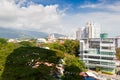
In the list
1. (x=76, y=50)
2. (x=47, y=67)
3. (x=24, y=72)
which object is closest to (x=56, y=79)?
(x=47, y=67)

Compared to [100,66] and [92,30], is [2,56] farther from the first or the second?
[92,30]

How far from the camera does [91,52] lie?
133 ft

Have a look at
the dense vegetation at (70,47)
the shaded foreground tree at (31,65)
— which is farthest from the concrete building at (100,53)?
the shaded foreground tree at (31,65)

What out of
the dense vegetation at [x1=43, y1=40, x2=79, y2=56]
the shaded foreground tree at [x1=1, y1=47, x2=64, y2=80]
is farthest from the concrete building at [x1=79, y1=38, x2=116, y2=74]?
the shaded foreground tree at [x1=1, y1=47, x2=64, y2=80]

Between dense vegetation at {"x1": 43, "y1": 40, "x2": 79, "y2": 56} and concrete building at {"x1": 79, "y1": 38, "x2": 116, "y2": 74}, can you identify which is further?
dense vegetation at {"x1": 43, "y1": 40, "x2": 79, "y2": 56}

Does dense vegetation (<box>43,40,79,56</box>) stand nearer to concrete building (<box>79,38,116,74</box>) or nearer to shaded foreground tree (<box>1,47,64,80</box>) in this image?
concrete building (<box>79,38,116,74</box>)

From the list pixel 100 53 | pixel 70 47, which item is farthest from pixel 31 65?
pixel 70 47

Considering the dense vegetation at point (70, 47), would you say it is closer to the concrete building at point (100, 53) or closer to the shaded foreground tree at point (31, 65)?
the concrete building at point (100, 53)

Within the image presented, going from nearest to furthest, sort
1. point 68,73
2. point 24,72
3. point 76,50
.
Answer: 1. point 24,72
2. point 68,73
3. point 76,50

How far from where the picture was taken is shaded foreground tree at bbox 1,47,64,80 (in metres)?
13.1

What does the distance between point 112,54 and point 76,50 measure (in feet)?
42.0

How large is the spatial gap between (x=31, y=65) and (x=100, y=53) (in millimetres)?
27067

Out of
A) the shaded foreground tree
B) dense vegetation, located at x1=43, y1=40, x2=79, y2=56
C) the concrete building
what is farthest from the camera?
dense vegetation, located at x1=43, y1=40, x2=79, y2=56

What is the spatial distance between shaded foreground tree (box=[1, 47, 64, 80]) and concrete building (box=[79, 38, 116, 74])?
2528 cm
